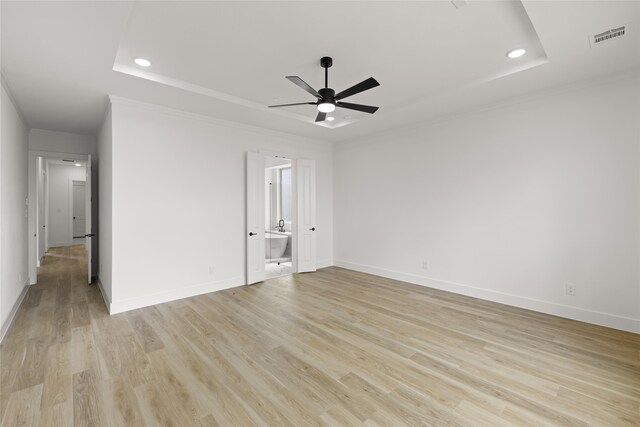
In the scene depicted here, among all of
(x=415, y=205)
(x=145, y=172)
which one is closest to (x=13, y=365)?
(x=145, y=172)

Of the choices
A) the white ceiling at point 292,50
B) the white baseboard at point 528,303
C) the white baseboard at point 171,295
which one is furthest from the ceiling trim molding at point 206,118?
the white baseboard at point 528,303

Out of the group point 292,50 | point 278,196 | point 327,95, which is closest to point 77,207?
point 278,196

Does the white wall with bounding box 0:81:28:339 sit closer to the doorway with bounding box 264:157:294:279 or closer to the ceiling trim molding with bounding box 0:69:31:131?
the ceiling trim molding with bounding box 0:69:31:131

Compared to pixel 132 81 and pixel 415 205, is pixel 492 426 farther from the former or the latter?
pixel 132 81

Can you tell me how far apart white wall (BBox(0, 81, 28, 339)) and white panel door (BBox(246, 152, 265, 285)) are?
2935 mm

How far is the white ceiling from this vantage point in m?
2.26

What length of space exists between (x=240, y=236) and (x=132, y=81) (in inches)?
107

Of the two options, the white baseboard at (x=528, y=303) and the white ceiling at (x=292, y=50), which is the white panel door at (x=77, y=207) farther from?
the white baseboard at (x=528, y=303)

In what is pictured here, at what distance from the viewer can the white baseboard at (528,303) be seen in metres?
3.25

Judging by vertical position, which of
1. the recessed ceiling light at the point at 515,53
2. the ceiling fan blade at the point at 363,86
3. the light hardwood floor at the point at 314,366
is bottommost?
the light hardwood floor at the point at 314,366

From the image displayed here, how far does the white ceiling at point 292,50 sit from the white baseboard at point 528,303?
108 inches

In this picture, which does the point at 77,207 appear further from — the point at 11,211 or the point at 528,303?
the point at 528,303

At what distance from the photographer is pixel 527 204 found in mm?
3883

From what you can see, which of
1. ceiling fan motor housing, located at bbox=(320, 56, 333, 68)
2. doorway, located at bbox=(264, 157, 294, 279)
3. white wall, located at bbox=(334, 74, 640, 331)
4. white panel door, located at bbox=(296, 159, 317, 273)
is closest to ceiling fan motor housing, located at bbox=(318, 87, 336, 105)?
ceiling fan motor housing, located at bbox=(320, 56, 333, 68)
